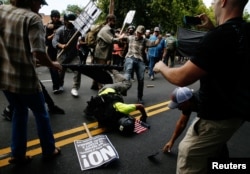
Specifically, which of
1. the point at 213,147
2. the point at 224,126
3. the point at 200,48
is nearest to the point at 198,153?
the point at 213,147

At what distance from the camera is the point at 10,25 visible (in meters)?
2.79

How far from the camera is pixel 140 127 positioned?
4.73 metres

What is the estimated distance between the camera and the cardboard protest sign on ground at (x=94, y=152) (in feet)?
11.0

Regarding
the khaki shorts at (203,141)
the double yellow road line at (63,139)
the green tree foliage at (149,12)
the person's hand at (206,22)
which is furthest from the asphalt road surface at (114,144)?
the green tree foliage at (149,12)

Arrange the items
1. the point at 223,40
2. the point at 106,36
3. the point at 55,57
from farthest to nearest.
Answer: the point at 55,57 < the point at 106,36 < the point at 223,40

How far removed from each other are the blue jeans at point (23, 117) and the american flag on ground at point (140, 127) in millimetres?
1676

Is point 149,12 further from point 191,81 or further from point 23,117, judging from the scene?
point 191,81

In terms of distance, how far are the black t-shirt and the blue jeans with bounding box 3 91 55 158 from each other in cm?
197

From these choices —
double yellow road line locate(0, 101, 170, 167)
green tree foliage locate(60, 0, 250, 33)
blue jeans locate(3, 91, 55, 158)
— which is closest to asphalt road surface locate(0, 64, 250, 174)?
double yellow road line locate(0, 101, 170, 167)

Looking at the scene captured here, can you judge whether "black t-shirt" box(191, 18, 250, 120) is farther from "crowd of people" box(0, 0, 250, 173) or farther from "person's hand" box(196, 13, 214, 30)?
"person's hand" box(196, 13, 214, 30)

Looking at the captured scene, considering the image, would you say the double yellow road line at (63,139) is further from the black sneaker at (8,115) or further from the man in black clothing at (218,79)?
the man in black clothing at (218,79)

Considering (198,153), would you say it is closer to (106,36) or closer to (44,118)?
(44,118)

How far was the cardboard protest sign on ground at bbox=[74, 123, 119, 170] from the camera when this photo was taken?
3.34 metres

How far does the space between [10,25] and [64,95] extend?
4.25m
